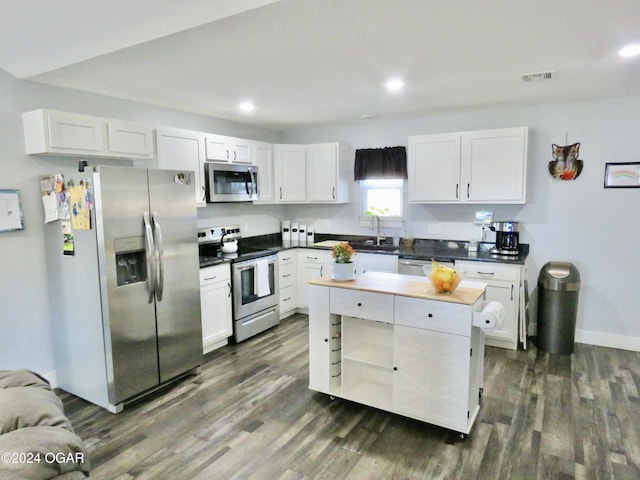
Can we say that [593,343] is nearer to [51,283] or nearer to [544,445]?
[544,445]

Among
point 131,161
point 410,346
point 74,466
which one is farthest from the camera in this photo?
point 131,161

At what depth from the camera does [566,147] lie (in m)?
4.11

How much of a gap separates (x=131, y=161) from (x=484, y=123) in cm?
382

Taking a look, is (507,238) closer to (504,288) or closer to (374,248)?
(504,288)

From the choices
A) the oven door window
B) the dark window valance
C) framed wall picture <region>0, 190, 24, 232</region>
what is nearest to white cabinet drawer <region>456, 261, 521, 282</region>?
the dark window valance

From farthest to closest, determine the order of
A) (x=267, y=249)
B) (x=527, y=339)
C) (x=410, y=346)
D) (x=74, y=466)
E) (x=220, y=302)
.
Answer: (x=267, y=249) < (x=527, y=339) < (x=220, y=302) < (x=410, y=346) < (x=74, y=466)

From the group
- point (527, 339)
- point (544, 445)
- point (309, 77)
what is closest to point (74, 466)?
point (544, 445)

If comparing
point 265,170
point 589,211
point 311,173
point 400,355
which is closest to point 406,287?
point 400,355

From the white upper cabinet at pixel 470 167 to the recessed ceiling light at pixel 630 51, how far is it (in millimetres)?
1359

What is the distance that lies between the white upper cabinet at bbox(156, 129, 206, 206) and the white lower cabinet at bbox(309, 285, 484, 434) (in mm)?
1807

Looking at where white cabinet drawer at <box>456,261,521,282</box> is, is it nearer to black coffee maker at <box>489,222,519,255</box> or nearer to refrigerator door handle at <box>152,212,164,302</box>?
black coffee maker at <box>489,222,519,255</box>

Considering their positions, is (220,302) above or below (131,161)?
below

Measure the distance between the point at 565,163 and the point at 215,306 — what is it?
13.0ft

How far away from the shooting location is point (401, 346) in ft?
8.70
